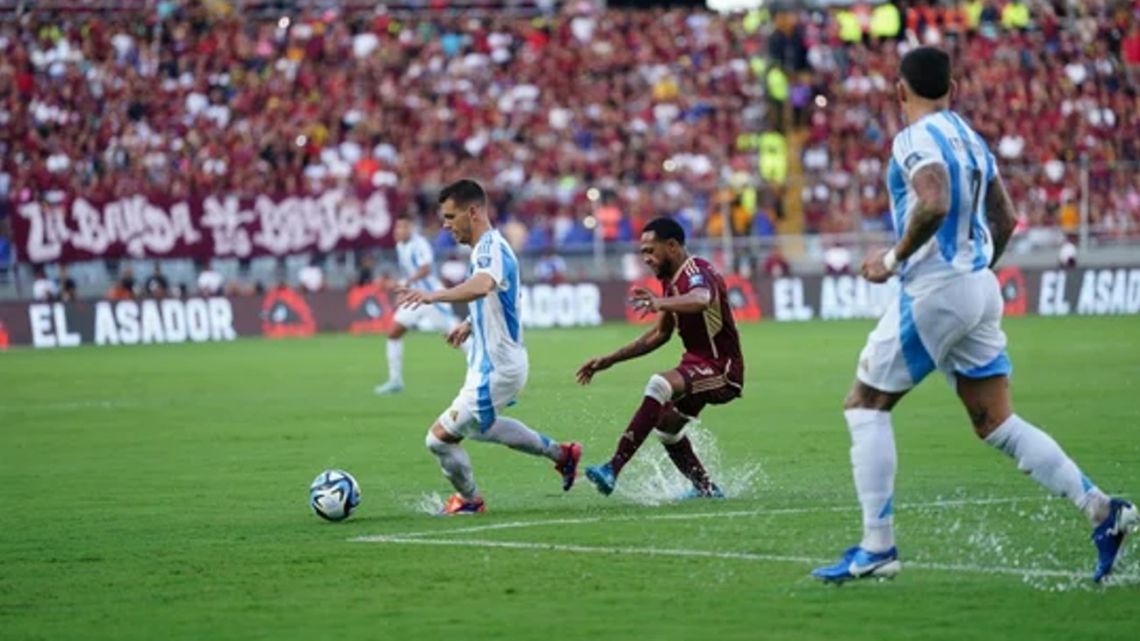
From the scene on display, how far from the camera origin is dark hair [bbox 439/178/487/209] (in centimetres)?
1324

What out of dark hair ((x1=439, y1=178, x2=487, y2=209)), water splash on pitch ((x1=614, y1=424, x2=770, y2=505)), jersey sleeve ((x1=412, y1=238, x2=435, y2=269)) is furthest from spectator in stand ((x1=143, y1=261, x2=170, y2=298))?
dark hair ((x1=439, y1=178, x2=487, y2=209))

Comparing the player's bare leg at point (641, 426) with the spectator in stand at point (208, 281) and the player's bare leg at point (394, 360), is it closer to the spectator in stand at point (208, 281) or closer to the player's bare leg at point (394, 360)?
the player's bare leg at point (394, 360)

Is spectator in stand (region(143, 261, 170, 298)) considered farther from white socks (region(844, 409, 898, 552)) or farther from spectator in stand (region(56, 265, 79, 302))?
white socks (region(844, 409, 898, 552))

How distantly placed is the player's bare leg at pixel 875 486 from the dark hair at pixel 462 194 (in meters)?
4.23

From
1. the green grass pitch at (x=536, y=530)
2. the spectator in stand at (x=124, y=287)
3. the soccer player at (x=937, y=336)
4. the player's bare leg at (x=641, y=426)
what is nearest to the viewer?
the green grass pitch at (x=536, y=530)

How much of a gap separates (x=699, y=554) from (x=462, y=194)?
10.9 ft

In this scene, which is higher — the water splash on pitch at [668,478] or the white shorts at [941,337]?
the white shorts at [941,337]

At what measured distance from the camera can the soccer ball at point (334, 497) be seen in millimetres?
13023

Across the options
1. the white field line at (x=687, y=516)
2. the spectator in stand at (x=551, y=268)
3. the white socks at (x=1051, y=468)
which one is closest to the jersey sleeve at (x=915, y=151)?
the white socks at (x=1051, y=468)

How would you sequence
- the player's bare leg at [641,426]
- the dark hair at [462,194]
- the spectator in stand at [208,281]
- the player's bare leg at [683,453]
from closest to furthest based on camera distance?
the dark hair at [462,194]
the player's bare leg at [641,426]
the player's bare leg at [683,453]
the spectator in stand at [208,281]

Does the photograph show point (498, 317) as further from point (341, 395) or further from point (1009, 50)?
point (1009, 50)

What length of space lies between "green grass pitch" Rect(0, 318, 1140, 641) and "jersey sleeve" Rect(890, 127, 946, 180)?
1.90 metres

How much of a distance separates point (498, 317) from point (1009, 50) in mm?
37036

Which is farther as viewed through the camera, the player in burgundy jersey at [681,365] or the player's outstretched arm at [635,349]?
the player's outstretched arm at [635,349]
